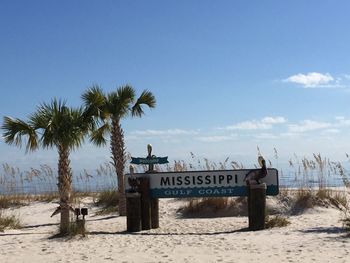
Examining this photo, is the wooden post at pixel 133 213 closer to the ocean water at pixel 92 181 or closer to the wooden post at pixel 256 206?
the wooden post at pixel 256 206

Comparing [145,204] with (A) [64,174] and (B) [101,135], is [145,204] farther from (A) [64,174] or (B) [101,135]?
(B) [101,135]

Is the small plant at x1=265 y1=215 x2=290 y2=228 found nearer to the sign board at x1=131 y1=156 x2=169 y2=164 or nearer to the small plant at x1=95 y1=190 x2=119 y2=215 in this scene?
the sign board at x1=131 y1=156 x2=169 y2=164

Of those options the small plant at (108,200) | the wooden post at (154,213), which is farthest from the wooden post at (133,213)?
the small plant at (108,200)

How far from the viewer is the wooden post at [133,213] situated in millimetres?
12328

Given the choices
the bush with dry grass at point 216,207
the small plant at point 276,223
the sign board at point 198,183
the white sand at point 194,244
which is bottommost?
the white sand at point 194,244

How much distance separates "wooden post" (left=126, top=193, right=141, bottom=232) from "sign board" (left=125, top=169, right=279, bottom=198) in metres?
0.41

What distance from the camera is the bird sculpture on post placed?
483 inches

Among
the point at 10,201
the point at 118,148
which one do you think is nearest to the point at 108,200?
the point at 118,148

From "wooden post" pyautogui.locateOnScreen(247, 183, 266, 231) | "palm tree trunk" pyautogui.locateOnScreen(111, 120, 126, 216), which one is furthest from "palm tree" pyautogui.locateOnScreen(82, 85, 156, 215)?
"wooden post" pyautogui.locateOnScreen(247, 183, 266, 231)

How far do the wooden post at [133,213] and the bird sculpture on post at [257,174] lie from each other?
2687mm

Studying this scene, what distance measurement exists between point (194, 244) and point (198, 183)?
3.24m

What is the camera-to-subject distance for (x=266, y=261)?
26.6 feet

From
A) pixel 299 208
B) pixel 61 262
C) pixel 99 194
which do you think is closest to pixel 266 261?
pixel 61 262

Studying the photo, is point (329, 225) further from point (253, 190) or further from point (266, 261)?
point (266, 261)
